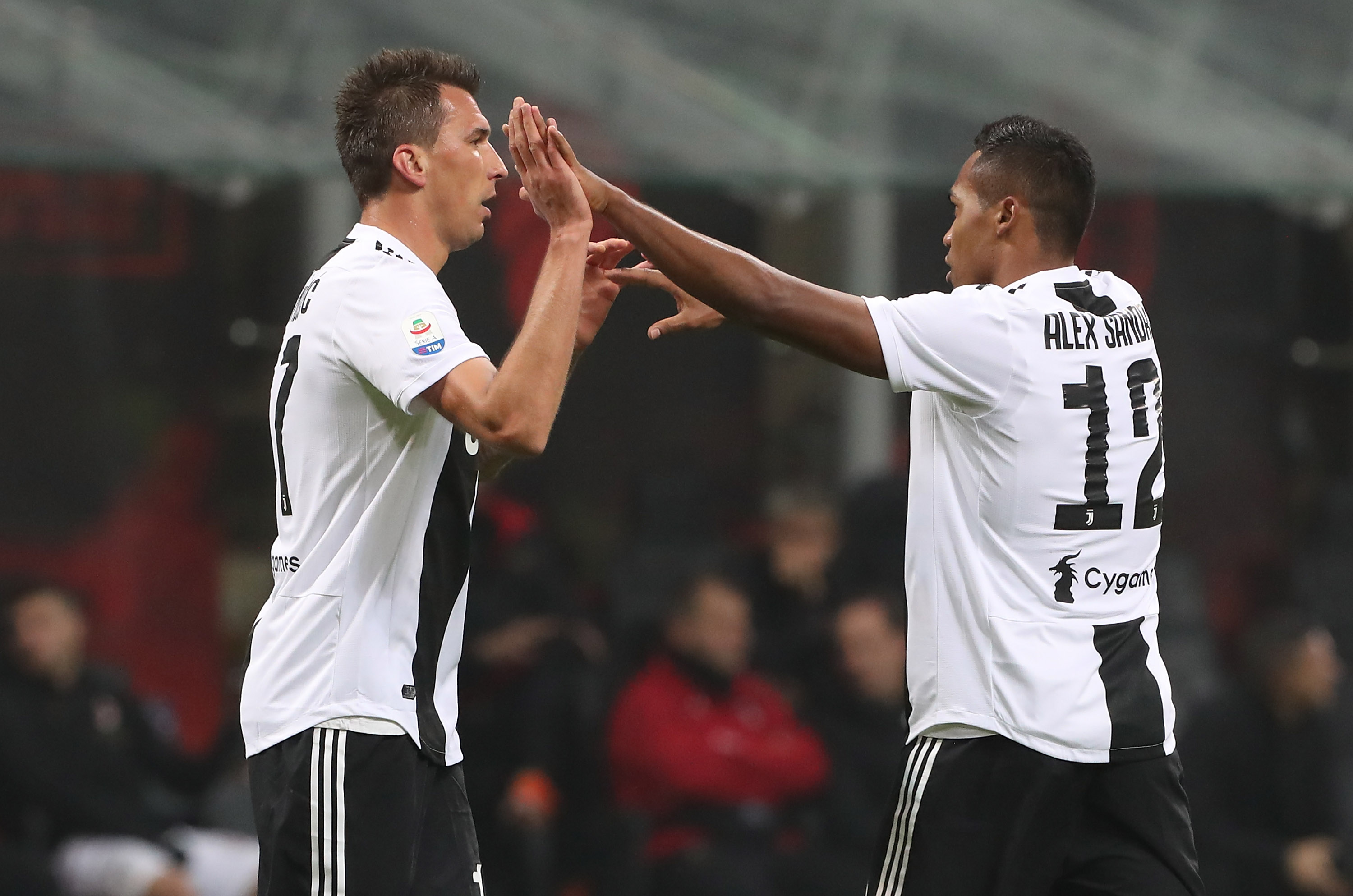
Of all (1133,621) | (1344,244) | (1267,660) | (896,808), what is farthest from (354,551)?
(1344,244)

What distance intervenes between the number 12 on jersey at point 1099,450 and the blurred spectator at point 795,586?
2883mm

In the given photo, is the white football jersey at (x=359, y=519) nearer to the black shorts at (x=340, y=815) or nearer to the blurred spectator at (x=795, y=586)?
the black shorts at (x=340, y=815)

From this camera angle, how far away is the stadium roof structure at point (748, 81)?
225 inches

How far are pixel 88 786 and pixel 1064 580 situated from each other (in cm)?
383

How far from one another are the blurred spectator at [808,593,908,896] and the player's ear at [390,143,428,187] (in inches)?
126

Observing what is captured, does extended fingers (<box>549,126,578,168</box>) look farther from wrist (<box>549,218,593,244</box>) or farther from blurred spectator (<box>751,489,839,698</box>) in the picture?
blurred spectator (<box>751,489,839,698</box>)

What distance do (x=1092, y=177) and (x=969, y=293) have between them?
423mm

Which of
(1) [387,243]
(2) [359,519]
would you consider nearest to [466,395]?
(2) [359,519]

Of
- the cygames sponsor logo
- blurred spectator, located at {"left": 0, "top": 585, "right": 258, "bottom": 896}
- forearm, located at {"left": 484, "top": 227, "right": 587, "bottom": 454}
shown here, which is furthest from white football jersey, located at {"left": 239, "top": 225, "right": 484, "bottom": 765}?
blurred spectator, located at {"left": 0, "top": 585, "right": 258, "bottom": 896}

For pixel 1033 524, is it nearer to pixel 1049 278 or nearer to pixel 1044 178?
pixel 1049 278

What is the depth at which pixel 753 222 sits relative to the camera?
5.98 m

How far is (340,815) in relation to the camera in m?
2.73

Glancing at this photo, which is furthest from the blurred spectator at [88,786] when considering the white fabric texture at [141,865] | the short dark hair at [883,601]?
the short dark hair at [883,601]

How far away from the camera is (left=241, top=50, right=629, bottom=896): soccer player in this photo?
2699mm
